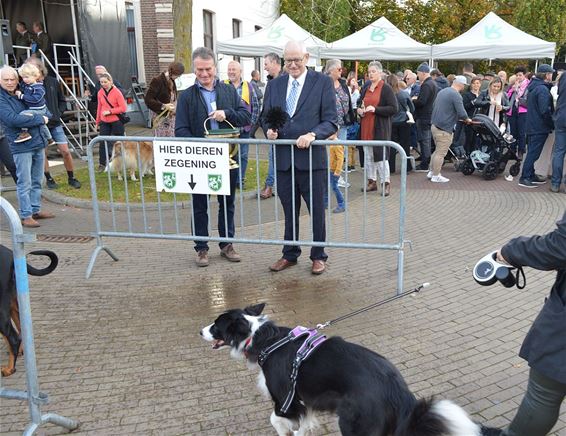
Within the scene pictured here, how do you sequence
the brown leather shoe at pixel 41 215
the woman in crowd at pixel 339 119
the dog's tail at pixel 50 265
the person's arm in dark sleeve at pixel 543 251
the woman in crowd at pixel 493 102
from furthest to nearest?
the woman in crowd at pixel 493 102
the woman in crowd at pixel 339 119
the brown leather shoe at pixel 41 215
the dog's tail at pixel 50 265
the person's arm in dark sleeve at pixel 543 251

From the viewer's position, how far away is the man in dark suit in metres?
5.21

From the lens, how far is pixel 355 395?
2.53 m

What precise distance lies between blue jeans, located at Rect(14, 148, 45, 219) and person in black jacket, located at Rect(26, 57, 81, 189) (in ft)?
5.25

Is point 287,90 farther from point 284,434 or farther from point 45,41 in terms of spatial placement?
point 45,41

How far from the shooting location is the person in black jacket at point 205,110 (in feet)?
17.9

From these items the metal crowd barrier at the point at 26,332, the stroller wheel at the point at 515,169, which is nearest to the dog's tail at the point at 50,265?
the metal crowd barrier at the point at 26,332

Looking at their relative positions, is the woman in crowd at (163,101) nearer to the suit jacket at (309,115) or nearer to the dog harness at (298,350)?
the suit jacket at (309,115)

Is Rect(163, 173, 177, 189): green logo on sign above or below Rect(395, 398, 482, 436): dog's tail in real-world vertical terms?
above

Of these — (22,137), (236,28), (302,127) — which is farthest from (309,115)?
(236,28)

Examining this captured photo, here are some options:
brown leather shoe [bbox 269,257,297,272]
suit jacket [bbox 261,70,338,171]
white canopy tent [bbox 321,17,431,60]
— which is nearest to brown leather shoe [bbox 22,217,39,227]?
brown leather shoe [bbox 269,257,297,272]

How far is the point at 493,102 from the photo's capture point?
1188 centimetres

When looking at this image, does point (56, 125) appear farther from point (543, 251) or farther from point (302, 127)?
point (543, 251)

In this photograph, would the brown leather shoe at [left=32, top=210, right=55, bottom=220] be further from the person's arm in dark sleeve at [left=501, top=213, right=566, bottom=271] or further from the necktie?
the person's arm in dark sleeve at [left=501, top=213, right=566, bottom=271]

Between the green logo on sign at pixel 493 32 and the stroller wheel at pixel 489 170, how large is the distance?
22.9 feet
